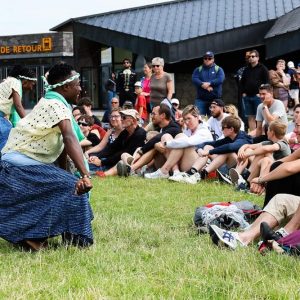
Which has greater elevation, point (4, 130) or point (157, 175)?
point (4, 130)

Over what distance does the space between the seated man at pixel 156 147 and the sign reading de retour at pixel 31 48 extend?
30.0 m

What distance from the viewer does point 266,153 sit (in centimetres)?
992

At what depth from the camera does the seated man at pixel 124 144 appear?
13.2m

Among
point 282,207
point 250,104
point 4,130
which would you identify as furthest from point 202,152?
point 282,207

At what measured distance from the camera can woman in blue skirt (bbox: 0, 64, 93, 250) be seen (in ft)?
21.0

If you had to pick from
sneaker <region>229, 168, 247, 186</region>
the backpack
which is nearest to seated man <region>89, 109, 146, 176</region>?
sneaker <region>229, 168, 247, 186</region>

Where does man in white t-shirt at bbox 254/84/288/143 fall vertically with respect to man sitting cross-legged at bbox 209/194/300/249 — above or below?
above

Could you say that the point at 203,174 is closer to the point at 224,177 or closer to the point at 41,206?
the point at 224,177

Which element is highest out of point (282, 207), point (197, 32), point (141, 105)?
point (197, 32)

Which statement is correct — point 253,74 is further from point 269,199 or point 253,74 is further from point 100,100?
point 100,100

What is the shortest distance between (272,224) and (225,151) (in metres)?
4.81

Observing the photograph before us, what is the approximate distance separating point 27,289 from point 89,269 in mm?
765

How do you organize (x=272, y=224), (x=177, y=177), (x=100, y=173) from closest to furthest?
(x=272, y=224), (x=177, y=177), (x=100, y=173)

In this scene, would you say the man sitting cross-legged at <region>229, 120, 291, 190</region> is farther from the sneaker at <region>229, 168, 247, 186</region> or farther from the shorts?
the shorts
